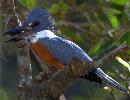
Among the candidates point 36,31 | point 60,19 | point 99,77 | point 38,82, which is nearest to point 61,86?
point 38,82

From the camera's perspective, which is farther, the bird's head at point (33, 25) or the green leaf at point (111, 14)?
the green leaf at point (111, 14)

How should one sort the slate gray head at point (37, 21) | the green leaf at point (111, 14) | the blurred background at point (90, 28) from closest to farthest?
the slate gray head at point (37, 21) < the blurred background at point (90, 28) < the green leaf at point (111, 14)

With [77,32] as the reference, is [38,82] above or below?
above

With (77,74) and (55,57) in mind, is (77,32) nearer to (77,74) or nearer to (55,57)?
(55,57)

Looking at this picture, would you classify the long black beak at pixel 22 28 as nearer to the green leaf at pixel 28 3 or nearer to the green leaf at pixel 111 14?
the green leaf at pixel 28 3

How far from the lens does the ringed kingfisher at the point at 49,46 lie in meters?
3.62

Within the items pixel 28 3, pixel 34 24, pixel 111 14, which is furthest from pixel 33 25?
pixel 111 14

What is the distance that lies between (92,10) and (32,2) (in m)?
0.89

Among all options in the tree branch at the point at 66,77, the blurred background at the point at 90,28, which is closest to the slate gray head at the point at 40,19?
the blurred background at the point at 90,28

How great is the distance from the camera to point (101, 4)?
5312 mm

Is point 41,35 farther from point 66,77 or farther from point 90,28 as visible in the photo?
point 90,28

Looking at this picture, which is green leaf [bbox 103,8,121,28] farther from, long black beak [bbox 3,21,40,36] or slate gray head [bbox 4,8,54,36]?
long black beak [bbox 3,21,40,36]

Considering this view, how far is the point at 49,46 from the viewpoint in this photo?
3.78 metres

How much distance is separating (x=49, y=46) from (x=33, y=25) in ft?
0.86
